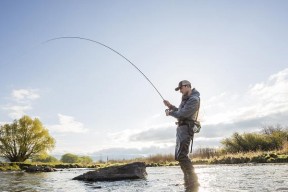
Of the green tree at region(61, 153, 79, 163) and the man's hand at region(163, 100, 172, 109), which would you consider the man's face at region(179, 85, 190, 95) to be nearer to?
the man's hand at region(163, 100, 172, 109)

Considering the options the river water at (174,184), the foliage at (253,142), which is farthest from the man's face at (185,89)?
the foliage at (253,142)

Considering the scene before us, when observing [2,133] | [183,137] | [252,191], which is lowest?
[252,191]

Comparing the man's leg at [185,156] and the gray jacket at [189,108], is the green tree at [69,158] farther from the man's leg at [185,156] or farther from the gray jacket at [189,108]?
the gray jacket at [189,108]

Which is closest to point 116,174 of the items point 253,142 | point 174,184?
point 174,184

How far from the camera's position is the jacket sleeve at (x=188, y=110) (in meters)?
7.71

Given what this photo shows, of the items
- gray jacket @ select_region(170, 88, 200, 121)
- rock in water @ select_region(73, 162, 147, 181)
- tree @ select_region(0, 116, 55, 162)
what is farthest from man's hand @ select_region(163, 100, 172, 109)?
tree @ select_region(0, 116, 55, 162)

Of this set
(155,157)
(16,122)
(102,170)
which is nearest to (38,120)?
(16,122)

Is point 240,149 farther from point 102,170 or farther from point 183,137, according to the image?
point 183,137

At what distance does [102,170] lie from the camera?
48.8 ft

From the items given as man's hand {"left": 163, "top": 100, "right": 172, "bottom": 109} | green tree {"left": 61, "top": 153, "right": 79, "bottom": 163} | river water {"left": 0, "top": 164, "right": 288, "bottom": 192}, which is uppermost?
green tree {"left": 61, "top": 153, "right": 79, "bottom": 163}

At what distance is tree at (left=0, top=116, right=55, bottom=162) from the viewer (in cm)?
6047

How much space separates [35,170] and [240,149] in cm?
2478

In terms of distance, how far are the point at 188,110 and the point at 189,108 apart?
0.06 metres

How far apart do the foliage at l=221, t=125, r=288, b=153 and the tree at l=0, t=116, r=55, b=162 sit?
125 ft
